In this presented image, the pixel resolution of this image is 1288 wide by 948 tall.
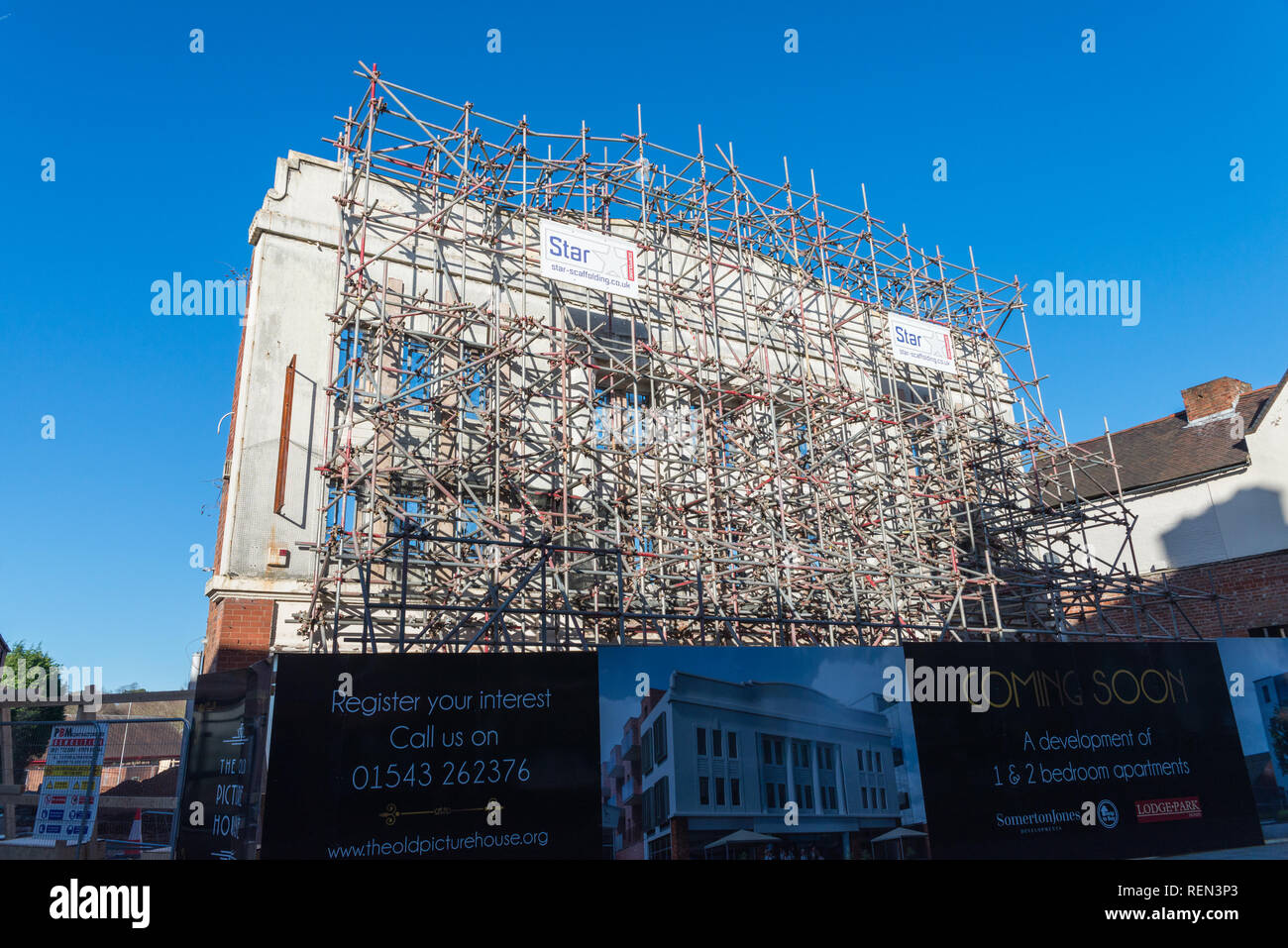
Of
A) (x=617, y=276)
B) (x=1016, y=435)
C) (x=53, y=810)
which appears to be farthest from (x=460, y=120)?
(x=1016, y=435)

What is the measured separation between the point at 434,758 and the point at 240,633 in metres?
7.52

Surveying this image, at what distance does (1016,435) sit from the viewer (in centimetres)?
2298

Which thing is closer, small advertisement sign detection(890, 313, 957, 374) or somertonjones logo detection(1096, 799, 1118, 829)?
somertonjones logo detection(1096, 799, 1118, 829)

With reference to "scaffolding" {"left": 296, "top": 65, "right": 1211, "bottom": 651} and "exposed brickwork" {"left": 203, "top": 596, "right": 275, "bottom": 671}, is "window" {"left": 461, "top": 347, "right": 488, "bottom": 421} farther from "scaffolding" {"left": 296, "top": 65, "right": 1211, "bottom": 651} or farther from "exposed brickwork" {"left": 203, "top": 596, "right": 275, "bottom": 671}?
"exposed brickwork" {"left": 203, "top": 596, "right": 275, "bottom": 671}

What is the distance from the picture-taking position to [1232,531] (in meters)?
22.8

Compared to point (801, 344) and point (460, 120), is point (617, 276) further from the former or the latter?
point (801, 344)

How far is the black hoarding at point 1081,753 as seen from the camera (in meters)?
8.61

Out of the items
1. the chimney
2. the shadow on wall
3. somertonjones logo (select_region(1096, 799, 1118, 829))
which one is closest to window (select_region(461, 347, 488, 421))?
somertonjones logo (select_region(1096, 799, 1118, 829))

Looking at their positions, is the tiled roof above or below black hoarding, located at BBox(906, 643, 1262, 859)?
above

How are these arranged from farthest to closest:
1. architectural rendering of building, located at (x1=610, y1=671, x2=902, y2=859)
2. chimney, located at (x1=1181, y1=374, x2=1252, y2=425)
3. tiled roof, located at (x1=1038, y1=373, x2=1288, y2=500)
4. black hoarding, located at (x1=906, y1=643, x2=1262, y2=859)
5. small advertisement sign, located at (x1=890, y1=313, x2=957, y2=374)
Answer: chimney, located at (x1=1181, y1=374, x2=1252, y2=425), tiled roof, located at (x1=1038, y1=373, x2=1288, y2=500), small advertisement sign, located at (x1=890, y1=313, x2=957, y2=374), black hoarding, located at (x1=906, y1=643, x2=1262, y2=859), architectural rendering of building, located at (x1=610, y1=671, x2=902, y2=859)

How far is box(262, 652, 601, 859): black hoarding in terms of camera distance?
6.71 metres
